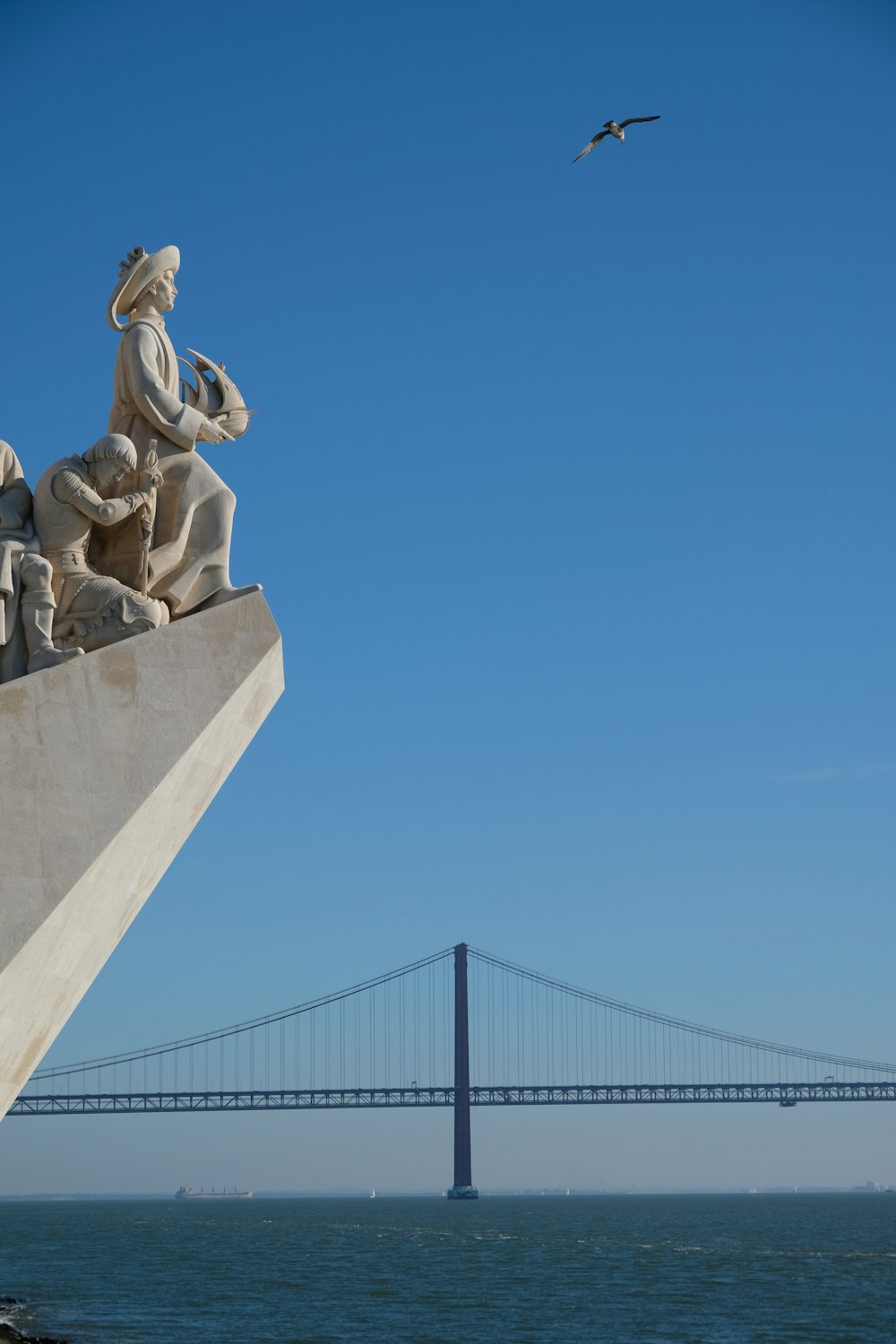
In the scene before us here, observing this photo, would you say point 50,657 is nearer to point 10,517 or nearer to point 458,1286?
point 10,517

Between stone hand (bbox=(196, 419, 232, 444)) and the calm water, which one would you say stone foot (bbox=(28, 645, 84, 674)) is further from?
the calm water

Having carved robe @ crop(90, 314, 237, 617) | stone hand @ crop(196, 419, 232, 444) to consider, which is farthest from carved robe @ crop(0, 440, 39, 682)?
stone hand @ crop(196, 419, 232, 444)

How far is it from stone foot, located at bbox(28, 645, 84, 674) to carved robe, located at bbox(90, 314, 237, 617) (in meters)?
0.47

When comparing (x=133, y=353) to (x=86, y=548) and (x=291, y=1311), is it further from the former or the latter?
(x=291, y=1311)

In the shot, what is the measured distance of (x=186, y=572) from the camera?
592cm

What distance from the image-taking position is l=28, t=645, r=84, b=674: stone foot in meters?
5.42

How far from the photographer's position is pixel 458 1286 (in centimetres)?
2353

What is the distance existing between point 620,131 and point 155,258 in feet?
11.9

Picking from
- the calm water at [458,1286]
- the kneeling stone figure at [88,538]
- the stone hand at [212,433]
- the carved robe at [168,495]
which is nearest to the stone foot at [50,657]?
the kneeling stone figure at [88,538]

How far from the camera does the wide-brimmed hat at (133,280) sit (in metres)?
6.34

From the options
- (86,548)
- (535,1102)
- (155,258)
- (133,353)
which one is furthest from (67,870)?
(535,1102)

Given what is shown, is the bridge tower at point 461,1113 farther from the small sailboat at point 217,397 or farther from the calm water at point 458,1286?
the small sailboat at point 217,397

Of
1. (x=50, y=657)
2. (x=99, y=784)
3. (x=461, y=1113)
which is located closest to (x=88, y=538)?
(x=50, y=657)

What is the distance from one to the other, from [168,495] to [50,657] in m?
0.85
